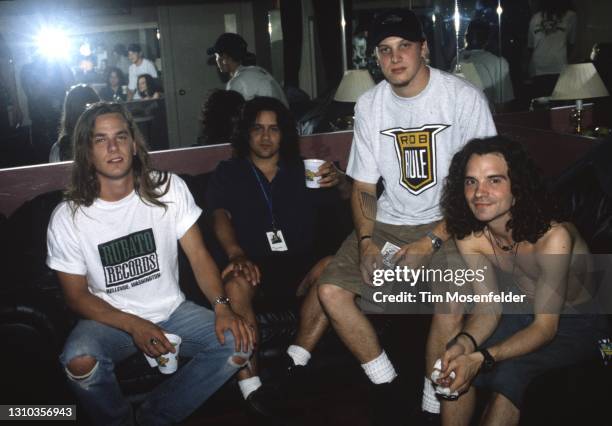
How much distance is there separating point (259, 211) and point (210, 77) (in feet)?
16.5

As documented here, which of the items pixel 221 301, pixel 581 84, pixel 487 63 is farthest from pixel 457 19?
pixel 221 301

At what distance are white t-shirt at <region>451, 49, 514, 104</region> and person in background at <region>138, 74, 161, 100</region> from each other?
3.49 meters

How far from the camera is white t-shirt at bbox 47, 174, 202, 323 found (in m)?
2.31

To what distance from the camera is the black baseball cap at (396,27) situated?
2.46 metres

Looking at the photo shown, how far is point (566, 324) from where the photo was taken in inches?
81.7

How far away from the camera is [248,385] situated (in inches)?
98.7

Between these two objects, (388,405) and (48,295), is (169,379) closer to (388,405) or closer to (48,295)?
(48,295)

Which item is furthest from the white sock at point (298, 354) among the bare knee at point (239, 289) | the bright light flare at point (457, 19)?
the bright light flare at point (457, 19)

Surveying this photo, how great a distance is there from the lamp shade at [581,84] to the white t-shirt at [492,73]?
0.72m

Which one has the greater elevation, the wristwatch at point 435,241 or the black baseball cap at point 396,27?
the black baseball cap at point 396,27

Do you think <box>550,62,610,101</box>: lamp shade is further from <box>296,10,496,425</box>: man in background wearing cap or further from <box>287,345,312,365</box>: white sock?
<box>287,345,312,365</box>: white sock

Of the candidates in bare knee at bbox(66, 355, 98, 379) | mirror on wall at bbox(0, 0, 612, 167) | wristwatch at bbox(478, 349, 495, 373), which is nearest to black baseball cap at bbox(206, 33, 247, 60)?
mirror on wall at bbox(0, 0, 612, 167)

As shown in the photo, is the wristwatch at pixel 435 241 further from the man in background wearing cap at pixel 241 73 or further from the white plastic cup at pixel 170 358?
the man in background wearing cap at pixel 241 73

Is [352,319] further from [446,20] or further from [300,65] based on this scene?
[300,65]
